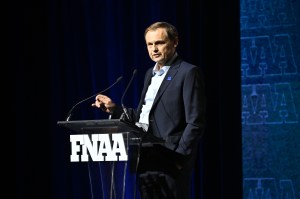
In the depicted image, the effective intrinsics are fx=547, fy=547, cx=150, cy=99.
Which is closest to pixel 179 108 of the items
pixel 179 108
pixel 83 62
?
pixel 179 108

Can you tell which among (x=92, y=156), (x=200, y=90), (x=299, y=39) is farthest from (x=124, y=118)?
(x=299, y=39)

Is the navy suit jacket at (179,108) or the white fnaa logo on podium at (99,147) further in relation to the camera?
the navy suit jacket at (179,108)

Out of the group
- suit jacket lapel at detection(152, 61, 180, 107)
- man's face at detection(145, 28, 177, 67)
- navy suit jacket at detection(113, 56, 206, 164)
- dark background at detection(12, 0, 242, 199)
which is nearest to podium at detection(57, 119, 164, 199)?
navy suit jacket at detection(113, 56, 206, 164)

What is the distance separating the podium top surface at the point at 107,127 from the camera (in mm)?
2371

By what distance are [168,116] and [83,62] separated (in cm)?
196

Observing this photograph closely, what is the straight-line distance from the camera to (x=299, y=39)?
3904mm

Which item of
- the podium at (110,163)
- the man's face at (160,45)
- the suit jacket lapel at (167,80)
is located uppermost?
the man's face at (160,45)

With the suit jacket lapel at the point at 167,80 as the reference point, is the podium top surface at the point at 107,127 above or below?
below

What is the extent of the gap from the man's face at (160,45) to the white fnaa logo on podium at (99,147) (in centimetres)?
64

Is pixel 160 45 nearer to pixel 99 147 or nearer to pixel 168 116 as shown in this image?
pixel 168 116

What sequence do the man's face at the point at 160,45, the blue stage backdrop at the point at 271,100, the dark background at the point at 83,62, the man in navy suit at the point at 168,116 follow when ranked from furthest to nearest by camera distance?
the dark background at the point at 83,62
the blue stage backdrop at the point at 271,100
the man's face at the point at 160,45
the man in navy suit at the point at 168,116

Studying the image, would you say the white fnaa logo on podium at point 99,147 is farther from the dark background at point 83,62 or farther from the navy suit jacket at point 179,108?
the dark background at point 83,62

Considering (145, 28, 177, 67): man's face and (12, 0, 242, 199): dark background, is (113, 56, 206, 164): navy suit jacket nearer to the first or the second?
(145, 28, 177, 67): man's face

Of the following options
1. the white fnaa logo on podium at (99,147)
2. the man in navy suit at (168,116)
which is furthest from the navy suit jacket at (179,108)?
the white fnaa logo on podium at (99,147)
